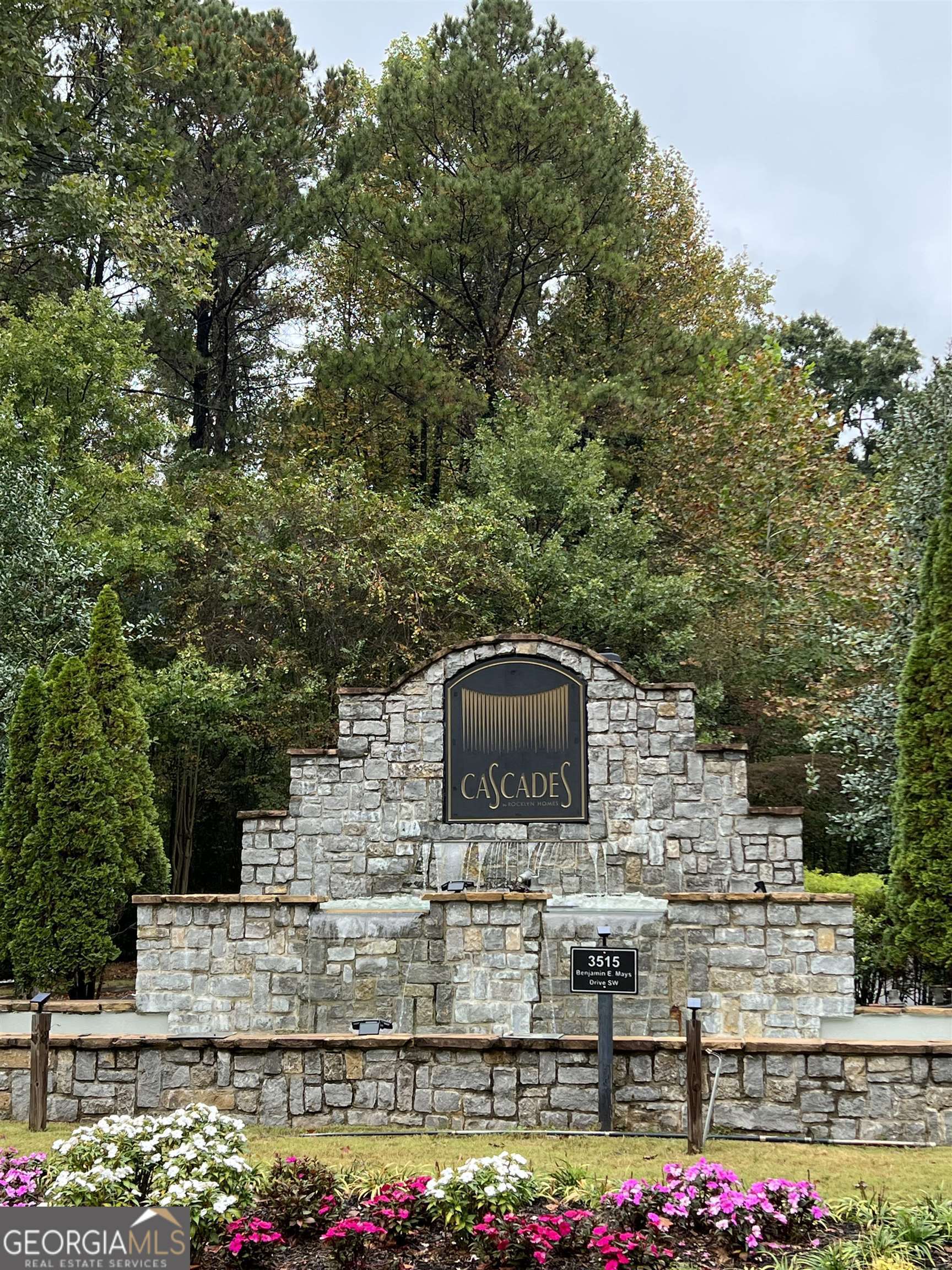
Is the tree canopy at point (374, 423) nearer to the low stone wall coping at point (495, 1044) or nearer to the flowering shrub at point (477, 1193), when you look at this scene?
the low stone wall coping at point (495, 1044)

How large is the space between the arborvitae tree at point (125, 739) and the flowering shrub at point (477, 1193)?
23.3 ft

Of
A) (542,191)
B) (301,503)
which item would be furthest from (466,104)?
(301,503)

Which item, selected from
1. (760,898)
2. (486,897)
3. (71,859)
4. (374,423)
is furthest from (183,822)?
(760,898)

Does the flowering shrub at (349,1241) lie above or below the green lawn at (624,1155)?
above

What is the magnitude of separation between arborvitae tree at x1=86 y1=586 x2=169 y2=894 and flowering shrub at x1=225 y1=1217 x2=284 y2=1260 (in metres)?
7.03

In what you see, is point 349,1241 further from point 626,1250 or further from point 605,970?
point 605,970

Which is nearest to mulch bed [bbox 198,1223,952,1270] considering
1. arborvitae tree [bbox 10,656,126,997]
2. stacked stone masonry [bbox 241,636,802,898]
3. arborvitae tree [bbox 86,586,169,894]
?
stacked stone masonry [bbox 241,636,802,898]

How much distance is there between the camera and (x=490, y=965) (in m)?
7.96

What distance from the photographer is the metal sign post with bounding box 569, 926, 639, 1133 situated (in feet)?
20.8

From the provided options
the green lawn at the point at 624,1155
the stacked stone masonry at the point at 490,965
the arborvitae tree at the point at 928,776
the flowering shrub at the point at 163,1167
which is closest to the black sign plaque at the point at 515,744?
the stacked stone masonry at the point at 490,965

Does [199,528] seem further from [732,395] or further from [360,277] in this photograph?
[732,395]

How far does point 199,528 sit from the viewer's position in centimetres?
1547

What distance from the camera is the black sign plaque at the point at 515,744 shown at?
1058 cm

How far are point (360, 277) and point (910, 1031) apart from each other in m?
15.6
